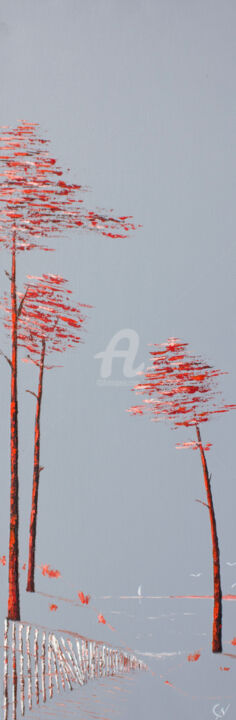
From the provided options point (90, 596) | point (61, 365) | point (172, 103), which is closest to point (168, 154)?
point (172, 103)

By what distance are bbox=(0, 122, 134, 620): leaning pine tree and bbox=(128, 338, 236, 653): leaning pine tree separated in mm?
1072

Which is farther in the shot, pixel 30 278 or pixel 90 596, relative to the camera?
pixel 30 278

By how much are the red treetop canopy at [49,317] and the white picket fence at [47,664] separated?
2.23 m

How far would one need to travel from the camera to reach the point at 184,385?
7645 millimetres

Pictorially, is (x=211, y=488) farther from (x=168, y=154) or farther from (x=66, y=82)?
(x=66, y=82)

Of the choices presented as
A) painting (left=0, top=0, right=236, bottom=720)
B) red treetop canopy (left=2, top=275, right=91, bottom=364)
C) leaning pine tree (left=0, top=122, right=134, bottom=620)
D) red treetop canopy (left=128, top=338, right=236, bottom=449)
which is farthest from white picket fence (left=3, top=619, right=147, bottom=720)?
red treetop canopy (left=2, top=275, right=91, bottom=364)

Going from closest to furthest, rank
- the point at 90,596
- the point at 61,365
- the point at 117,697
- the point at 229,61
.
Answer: the point at 117,697
the point at 90,596
the point at 61,365
the point at 229,61

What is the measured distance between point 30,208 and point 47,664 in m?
3.60

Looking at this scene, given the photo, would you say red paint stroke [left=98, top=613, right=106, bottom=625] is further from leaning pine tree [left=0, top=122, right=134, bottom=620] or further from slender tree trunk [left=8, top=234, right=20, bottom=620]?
leaning pine tree [left=0, top=122, right=134, bottom=620]

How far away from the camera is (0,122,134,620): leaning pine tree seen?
6.15m

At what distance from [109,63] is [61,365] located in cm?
272

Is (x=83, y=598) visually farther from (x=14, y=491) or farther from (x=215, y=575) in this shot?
(x=215, y=575)

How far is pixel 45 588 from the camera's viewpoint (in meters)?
5.98
